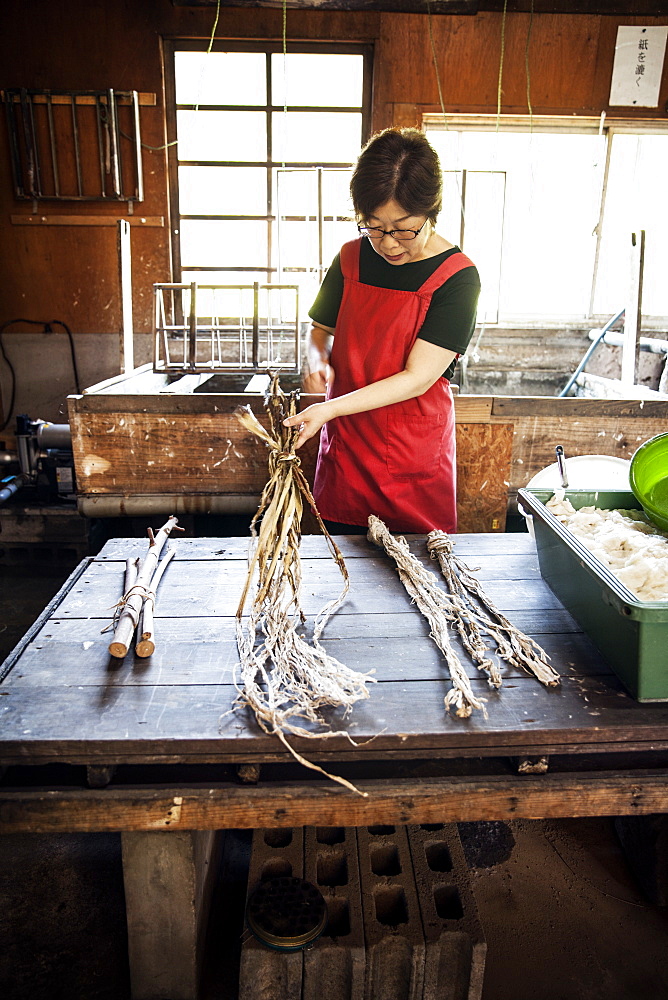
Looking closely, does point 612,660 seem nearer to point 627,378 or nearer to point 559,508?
point 559,508

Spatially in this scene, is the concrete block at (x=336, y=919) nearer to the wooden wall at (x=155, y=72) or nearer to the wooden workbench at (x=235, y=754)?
the wooden workbench at (x=235, y=754)

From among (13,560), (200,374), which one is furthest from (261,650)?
(13,560)

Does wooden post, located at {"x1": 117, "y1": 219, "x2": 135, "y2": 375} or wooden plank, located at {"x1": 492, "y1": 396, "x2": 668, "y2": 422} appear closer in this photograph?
wooden plank, located at {"x1": 492, "y1": 396, "x2": 668, "y2": 422}

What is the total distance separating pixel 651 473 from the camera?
73.7 inches

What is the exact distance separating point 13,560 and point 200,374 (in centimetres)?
168

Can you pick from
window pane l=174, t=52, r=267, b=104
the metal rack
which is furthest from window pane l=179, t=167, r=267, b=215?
the metal rack

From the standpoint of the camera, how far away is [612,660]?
1.45 meters

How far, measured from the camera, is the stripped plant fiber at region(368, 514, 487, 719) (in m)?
1.33

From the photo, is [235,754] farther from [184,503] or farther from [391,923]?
[184,503]

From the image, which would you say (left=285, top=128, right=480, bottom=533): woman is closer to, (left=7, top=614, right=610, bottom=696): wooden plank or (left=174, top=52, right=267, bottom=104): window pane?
(left=7, top=614, right=610, bottom=696): wooden plank

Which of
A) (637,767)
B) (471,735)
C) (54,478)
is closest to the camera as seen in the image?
(471,735)

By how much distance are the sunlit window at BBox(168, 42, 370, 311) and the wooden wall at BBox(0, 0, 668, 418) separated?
0.18m

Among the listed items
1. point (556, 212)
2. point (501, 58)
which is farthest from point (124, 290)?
point (556, 212)

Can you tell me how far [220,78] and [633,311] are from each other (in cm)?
401
